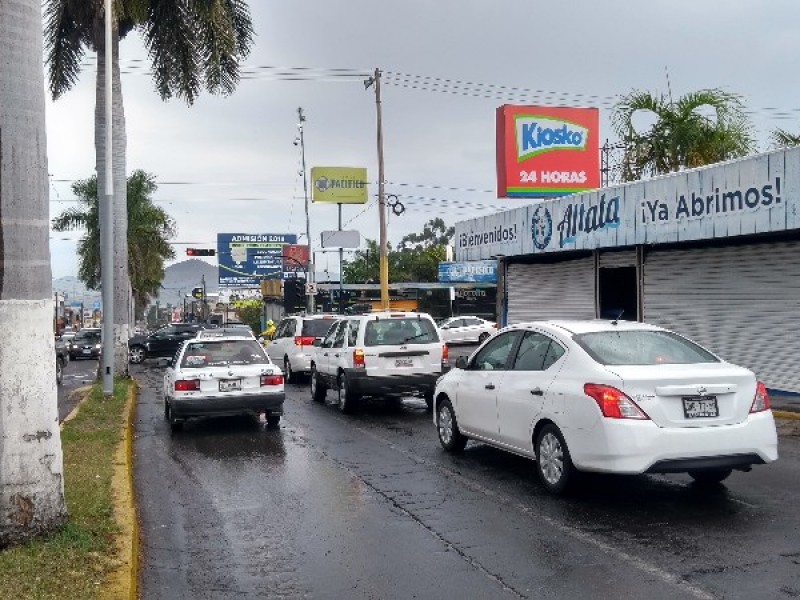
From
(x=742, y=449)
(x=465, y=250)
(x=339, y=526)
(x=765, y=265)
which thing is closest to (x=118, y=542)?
Result: (x=339, y=526)

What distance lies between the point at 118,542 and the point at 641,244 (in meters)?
13.7

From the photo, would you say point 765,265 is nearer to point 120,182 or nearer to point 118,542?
point 118,542

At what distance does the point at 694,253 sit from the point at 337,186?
39.6 metres

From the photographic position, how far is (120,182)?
21.6m

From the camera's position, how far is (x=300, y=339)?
882 inches

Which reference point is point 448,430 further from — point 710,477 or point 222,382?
point 222,382

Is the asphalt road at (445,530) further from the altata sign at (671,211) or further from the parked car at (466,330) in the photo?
the parked car at (466,330)

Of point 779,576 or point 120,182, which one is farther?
point 120,182

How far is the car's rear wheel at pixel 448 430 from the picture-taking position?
35.1 feet

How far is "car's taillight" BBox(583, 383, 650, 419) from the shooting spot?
7.38 m

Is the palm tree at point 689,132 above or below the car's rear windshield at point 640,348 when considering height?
above

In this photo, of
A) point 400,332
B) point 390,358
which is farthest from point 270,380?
point 400,332

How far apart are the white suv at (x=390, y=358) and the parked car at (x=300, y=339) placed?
21.6 ft

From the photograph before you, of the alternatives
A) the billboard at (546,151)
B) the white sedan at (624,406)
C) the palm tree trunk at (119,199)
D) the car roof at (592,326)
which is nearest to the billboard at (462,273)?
the billboard at (546,151)
